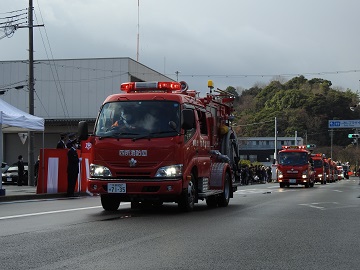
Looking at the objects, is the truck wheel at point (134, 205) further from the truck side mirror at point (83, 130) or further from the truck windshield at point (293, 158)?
the truck windshield at point (293, 158)

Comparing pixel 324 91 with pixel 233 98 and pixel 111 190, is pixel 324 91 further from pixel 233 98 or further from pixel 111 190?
pixel 111 190

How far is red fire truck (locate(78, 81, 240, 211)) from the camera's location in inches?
474

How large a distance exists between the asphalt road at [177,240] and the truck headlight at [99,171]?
35.3 inches

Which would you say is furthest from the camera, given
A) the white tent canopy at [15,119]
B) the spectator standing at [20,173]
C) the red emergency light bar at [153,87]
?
the spectator standing at [20,173]

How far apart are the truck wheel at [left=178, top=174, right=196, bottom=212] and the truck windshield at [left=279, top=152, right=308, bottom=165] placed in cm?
2477

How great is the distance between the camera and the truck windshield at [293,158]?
3719cm

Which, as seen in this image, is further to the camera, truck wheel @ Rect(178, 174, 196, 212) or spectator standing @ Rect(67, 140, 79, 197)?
spectator standing @ Rect(67, 140, 79, 197)

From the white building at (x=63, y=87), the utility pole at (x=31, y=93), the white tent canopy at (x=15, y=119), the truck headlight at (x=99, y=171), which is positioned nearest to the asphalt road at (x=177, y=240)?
the truck headlight at (x=99, y=171)

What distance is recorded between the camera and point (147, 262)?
6.71 m

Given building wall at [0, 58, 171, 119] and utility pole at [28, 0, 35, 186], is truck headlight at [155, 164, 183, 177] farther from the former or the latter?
building wall at [0, 58, 171, 119]

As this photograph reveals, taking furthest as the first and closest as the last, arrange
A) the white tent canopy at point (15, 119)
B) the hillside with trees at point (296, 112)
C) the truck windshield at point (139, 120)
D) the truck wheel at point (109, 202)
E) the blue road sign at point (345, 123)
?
the hillside with trees at point (296, 112) → the blue road sign at point (345, 123) → the white tent canopy at point (15, 119) → the truck wheel at point (109, 202) → the truck windshield at point (139, 120)

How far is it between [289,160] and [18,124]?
23366mm

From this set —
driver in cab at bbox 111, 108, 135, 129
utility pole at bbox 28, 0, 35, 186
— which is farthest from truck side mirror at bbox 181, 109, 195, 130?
utility pole at bbox 28, 0, 35, 186

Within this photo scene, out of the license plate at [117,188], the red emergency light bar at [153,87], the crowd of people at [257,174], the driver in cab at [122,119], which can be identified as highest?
the red emergency light bar at [153,87]
